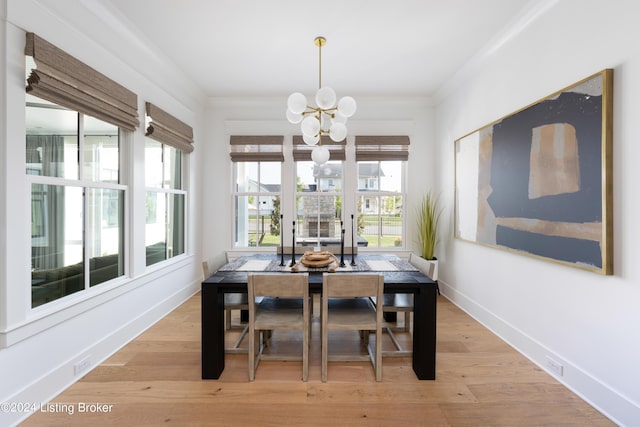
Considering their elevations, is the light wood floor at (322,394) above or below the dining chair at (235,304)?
below

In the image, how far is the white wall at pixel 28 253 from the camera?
1744 millimetres

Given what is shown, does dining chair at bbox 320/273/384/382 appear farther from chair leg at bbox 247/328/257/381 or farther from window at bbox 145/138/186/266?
window at bbox 145/138/186/266

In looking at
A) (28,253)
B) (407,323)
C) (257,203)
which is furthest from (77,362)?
(257,203)

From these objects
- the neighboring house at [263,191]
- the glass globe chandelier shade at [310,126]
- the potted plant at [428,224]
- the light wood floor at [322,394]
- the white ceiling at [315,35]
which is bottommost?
the light wood floor at [322,394]

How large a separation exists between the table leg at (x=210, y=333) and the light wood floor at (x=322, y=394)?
9 cm

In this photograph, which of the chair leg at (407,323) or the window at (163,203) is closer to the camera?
the chair leg at (407,323)

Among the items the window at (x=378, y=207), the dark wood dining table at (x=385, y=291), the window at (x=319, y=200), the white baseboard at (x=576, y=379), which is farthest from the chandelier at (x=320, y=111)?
the white baseboard at (x=576, y=379)

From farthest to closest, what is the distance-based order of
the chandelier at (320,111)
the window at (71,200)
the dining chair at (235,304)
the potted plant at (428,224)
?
1. the potted plant at (428,224)
2. the dining chair at (235,304)
3. the chandelier at (320,111)
4. the window at (71,200)

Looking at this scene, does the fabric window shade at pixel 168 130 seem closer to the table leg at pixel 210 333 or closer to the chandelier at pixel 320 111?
the chandelier at pixel 320 111

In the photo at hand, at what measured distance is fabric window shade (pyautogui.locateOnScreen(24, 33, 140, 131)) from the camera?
1863mm

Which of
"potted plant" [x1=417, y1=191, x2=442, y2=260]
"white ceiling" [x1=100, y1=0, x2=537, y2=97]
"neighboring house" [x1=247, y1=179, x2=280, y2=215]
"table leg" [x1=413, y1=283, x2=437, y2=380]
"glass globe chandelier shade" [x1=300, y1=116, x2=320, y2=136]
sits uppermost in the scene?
"white ceiling" [x1=100, y1=0, x2=537, y2=97]

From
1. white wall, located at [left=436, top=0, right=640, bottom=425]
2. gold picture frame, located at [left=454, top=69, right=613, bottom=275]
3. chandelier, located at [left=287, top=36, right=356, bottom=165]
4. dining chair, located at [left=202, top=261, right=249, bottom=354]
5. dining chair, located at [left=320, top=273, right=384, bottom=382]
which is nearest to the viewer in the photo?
white wall, located at [left=436, top=0, right=640, bottom=425]

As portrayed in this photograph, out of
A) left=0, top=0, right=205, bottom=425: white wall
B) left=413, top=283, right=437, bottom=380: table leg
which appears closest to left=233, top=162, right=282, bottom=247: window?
left=0, top=0, right=205, bottom=425: white wall

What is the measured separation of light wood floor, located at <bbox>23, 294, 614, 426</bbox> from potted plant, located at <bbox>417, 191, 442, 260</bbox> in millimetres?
1688
